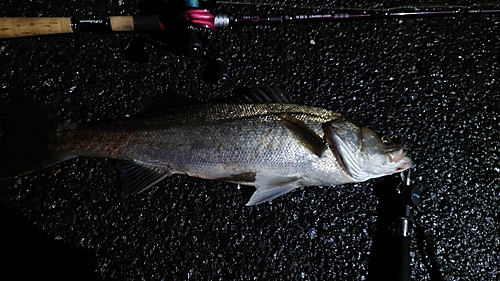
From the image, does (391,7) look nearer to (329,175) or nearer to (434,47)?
(434,47)

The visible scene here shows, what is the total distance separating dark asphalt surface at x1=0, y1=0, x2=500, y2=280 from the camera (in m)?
2.72

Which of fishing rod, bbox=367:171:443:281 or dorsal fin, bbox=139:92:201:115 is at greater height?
dorsal fin, bbox=139:92:201:115

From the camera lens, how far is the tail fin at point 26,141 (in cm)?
259

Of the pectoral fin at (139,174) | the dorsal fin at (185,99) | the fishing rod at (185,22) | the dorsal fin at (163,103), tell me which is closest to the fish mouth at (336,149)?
the dorsal fin at (185,99)

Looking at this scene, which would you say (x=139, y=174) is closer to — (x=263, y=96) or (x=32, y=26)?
(x=263, y=96)

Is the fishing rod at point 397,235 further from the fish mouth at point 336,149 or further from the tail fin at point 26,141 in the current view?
the tail fin at point 26,141

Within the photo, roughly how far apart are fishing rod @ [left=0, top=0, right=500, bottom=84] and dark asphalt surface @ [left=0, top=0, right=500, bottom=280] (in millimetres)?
136

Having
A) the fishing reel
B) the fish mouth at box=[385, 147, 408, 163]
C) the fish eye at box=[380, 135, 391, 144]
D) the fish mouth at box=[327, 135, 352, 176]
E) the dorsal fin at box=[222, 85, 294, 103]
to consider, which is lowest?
the fish mouth at box=[327, 135, 352, 176]

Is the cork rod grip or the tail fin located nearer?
the tail fin

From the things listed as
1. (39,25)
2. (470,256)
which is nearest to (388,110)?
(470,256)

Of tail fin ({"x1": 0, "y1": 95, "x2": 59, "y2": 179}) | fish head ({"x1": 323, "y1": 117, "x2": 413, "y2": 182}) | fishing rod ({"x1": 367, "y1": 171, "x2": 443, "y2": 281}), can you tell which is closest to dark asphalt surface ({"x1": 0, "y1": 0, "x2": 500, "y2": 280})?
fishing rod ({"x1": 367, "y1": 171, "x2": 443, "y2": 281})

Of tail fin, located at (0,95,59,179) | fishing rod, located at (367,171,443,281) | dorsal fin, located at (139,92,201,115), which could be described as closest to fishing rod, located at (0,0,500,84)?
dorsal fin, located at (139,92,201,115)

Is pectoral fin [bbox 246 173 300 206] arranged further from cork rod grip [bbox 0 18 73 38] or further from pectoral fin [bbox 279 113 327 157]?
cork rod grip [bbox 0 18 73 38]

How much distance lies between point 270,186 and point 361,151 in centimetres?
66
